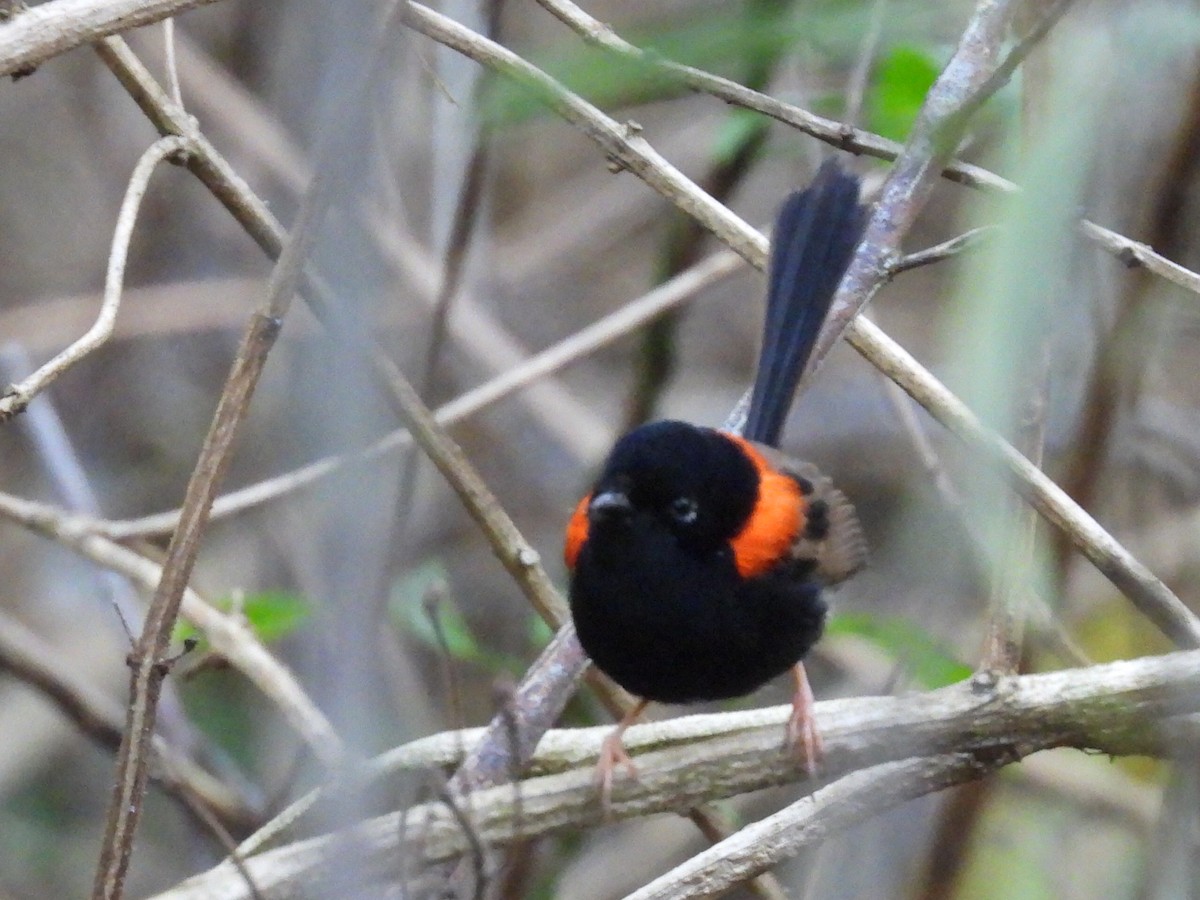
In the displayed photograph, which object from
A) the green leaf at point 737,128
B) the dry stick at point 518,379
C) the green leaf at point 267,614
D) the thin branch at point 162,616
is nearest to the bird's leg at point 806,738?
the thin branch at point 162,616

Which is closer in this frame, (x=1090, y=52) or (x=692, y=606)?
(x=1090, y=52)

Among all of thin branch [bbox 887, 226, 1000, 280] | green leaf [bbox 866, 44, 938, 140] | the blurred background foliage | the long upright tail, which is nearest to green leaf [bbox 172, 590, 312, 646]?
the blurred background foliage

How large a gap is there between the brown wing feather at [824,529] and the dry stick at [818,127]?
2.24 feet

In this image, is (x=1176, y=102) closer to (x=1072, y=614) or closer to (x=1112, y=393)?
(x=1112, y=393)

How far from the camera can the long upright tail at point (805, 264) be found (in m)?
2.98

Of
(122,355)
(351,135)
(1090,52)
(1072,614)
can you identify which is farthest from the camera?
(122,355)

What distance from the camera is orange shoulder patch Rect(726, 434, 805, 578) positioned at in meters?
2.78

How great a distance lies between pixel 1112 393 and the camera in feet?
11.6

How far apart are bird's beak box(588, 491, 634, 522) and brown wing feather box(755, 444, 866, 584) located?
1.17 ft

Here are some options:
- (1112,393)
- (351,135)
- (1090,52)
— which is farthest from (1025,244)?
(1112,393)

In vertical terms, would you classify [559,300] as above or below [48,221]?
below

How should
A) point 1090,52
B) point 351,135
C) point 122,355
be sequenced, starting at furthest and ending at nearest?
point 122,355 → point 1090,52 → point 351,135

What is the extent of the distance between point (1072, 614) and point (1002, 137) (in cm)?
186

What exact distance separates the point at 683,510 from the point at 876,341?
457 millimetres
